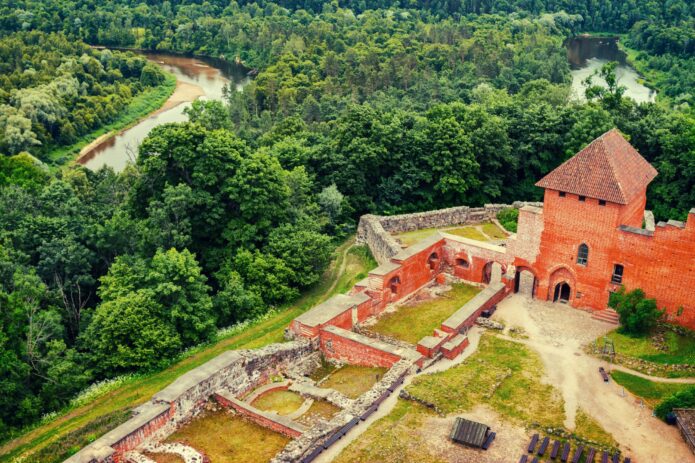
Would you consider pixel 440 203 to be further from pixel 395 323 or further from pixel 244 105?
pixel 244 105

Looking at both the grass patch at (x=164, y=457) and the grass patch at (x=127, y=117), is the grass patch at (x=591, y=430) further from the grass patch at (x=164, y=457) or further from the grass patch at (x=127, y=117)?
the grass patch at (x=127, y=117)

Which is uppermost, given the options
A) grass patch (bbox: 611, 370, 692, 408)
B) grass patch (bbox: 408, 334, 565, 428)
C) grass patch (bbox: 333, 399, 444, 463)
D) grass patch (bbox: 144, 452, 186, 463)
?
grass patch (bbox: 611, 370, 692, 408)

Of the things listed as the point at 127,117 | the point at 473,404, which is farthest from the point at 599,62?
the point at 473,404

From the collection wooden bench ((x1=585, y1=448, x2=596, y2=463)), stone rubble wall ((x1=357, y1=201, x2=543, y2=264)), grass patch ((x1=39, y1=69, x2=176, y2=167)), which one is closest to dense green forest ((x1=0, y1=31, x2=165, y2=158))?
grass patch ((x1=39, y1=69, x2=176, y2=167))

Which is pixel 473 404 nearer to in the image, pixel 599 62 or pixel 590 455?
pixel 590 455

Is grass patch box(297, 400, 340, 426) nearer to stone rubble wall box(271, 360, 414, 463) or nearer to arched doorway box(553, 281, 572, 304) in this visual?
stone rubble wall box(271, 360, 414, 463)

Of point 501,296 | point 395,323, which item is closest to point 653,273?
point 501,296
